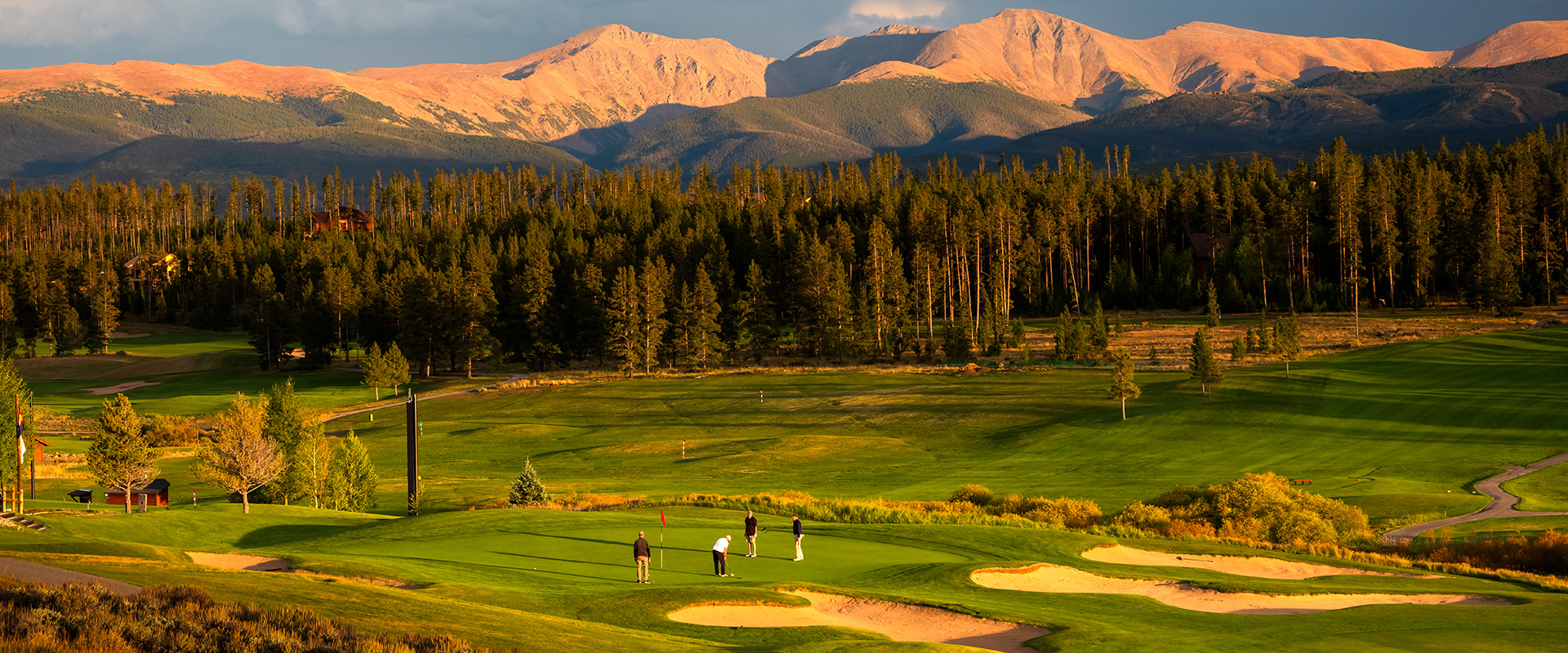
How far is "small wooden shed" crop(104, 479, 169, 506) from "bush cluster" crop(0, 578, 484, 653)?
136ft

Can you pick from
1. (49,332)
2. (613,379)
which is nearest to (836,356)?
(613,379)

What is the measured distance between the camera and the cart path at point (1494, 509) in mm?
38500

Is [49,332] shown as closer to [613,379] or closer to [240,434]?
[613,379]

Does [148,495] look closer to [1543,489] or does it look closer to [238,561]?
[238,561]

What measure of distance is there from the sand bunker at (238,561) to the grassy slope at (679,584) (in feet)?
2.58

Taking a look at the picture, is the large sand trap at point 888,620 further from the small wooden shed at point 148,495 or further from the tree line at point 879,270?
the tree line at point 879,270

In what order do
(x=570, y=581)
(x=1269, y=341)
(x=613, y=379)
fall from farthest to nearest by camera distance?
(x=613, y=379) → (x=1269, y=341) → (x=570, y=581)

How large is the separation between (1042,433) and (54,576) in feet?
188

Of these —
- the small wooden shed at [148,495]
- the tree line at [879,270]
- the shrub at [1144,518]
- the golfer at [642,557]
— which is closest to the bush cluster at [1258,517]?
the shrub at [1144,518]

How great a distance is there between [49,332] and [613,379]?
306ft

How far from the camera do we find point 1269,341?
325ft

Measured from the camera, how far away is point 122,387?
115875 mm

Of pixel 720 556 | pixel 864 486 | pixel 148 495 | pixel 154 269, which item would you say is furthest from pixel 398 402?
pixel 154 269

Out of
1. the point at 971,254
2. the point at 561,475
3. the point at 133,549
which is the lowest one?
the point at 561,475
